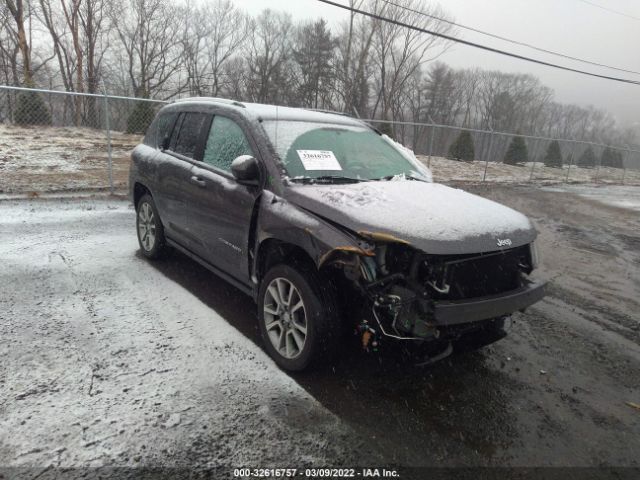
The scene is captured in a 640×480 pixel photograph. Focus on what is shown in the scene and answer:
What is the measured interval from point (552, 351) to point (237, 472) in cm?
275

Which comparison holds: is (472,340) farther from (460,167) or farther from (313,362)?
(460,167)

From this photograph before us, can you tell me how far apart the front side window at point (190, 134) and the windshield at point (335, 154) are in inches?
37.9

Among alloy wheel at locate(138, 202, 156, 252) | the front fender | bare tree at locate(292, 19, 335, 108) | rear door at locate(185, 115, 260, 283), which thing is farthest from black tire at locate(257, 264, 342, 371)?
bare tree at locate(292, 19, 335, 108)

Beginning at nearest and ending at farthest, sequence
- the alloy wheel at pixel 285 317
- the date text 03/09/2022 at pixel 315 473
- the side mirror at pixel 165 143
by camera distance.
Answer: the date text 03/09/2022 at pixel 315 473 < the alloy wheel at pixel 285 317 < the side mirror at pixel 165 143

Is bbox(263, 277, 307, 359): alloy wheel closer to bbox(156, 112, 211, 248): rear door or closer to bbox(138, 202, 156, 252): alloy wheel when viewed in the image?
bbox(156, 112, 211, 248): rear door

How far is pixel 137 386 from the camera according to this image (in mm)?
2717

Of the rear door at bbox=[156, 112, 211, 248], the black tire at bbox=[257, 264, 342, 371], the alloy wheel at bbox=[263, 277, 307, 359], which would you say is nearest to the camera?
the black tire at bbox=[257, 264, 342, 371]

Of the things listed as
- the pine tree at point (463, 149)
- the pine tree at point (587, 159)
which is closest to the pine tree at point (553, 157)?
the pine tree at point (587, 159)

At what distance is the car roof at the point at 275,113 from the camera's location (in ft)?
11.8

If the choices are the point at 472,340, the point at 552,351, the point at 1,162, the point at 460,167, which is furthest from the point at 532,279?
the point at 460,167

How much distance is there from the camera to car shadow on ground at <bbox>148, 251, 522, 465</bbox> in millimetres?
2375

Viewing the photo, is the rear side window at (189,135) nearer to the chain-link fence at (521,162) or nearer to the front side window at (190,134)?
the front side window at (190,134)

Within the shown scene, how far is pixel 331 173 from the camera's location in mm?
3344

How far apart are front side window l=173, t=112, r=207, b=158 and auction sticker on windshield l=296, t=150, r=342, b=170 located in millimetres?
1272
